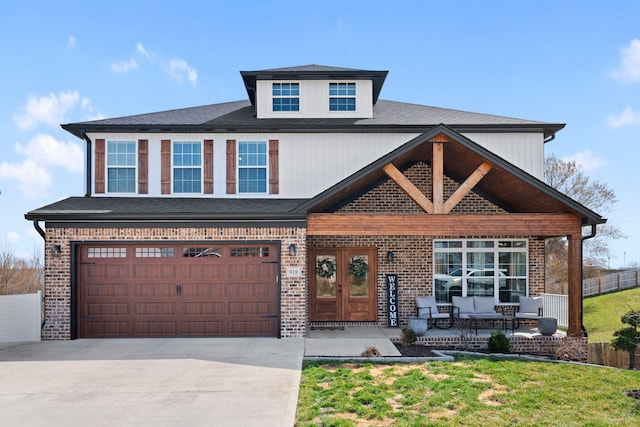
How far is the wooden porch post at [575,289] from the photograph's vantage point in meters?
10.9

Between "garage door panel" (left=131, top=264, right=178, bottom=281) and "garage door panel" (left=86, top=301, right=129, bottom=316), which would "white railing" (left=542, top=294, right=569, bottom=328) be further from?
"garage door panel" (left=86, top=301, right=129, bottom=316)

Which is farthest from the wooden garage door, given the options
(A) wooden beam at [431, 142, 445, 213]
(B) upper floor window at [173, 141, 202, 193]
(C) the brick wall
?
(A) wooden beam at [431, 142, 445, 213]

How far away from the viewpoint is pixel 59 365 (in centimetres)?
907

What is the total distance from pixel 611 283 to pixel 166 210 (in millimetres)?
24420

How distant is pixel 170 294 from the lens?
1170 cm

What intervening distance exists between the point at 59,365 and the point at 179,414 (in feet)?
13.7

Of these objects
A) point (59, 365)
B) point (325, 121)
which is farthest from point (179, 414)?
Result: point (325, 121)

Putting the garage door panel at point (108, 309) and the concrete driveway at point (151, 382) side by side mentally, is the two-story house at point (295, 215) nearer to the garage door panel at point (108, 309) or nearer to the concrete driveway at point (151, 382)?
the garage door panel at point (108, 309)

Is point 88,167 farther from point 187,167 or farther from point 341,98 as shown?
point 341,98

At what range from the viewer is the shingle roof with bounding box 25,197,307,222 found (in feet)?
37.2

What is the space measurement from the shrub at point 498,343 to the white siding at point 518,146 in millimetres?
5473

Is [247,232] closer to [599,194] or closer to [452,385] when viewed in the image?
[452,385]

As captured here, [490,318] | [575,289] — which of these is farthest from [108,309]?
[575,289]

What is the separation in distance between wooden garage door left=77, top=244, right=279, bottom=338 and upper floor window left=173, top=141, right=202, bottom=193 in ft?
7.53
